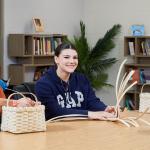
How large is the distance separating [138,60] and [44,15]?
6.09 feet

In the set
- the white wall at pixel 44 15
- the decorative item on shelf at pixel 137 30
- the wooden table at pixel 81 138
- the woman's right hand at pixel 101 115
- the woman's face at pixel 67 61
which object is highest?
the white wall at pixel 44 15

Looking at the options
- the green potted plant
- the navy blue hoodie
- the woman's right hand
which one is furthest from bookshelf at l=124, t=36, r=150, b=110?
the woman's right hand

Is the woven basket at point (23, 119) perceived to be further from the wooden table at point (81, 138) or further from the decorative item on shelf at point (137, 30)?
the decorative item on shelf at point (137, 30)

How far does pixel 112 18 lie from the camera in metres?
7.41

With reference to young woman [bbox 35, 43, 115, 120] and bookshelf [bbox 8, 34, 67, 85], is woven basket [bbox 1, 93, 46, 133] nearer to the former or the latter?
young woman [bbox 35, 43, 115, 120]

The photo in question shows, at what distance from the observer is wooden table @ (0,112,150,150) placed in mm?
1983

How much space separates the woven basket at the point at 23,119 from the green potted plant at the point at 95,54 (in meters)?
4.75

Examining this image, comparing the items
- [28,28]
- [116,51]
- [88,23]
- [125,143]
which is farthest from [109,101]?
[125,143]

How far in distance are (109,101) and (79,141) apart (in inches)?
216

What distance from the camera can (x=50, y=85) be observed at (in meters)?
3.10

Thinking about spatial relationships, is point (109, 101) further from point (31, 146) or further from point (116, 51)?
point (31, 146)

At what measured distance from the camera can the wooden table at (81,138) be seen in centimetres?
198

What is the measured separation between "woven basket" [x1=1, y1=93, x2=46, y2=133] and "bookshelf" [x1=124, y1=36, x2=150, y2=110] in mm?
4663

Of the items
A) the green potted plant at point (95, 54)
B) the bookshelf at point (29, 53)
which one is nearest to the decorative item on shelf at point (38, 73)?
the bookshelf at point (29, 53)
